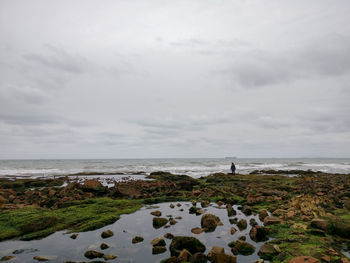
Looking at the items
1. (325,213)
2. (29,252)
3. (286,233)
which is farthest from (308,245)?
(29,252)

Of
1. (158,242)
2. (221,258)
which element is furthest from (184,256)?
(158,242)

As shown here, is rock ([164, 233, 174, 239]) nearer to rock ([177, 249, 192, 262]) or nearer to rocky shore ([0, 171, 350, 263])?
rocky shore ([0, 171, 350, 263])

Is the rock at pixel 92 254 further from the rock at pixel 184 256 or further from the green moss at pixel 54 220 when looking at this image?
the green moss at pixel 54 220

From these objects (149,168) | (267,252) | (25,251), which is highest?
(267,252)

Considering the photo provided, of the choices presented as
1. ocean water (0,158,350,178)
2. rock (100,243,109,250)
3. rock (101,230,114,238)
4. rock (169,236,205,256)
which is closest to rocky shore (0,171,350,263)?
rock (169,236,205,256)

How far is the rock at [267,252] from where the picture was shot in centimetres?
699

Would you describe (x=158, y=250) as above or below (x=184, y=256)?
below

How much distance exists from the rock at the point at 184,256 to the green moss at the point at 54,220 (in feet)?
17.1

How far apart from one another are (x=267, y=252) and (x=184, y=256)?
2.66m

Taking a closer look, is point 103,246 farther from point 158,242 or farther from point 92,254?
point 158,242

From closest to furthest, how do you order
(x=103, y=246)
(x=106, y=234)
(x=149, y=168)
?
(x=103, y=246) → (x=106, y=234) → (x=149, y=168)

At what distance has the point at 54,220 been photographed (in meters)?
10.9

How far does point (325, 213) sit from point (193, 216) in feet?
21.6

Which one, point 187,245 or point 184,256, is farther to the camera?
point 187,245
